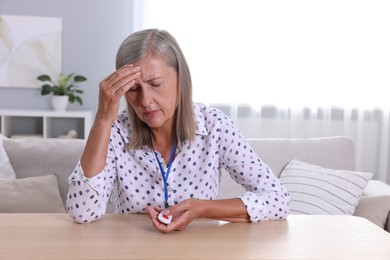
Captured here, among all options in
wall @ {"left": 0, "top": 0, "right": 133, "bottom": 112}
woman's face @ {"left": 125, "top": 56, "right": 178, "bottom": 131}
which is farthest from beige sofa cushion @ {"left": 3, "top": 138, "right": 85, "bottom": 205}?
wall @ {"left": 0, "top": 0, "right": 133, "bottom": 112}

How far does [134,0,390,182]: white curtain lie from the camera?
4.49 metres

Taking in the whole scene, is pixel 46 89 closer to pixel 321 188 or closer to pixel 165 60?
pixel 321 188

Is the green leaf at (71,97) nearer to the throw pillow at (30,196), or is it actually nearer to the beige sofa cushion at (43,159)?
the beige sofa cushion at (43,159)

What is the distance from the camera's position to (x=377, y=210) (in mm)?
2496

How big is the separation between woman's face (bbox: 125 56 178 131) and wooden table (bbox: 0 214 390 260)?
271 millimetres

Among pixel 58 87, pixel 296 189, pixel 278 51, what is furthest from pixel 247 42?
pixel 296 189

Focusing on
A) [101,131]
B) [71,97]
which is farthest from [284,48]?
[101,131]

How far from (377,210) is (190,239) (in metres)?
1.50

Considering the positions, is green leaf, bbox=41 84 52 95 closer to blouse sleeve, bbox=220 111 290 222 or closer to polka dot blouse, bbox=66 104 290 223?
polka dot blouse, bbox=66 104 290 223

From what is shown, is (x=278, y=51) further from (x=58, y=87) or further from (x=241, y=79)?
(x=58, y=87)

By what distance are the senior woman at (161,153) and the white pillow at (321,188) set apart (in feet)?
3.04

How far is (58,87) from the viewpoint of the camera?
4.38 metres

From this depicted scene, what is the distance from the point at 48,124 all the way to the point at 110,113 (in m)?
3.04

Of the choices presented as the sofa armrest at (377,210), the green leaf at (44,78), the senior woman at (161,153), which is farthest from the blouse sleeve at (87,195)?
the green leaf at (44,78)
